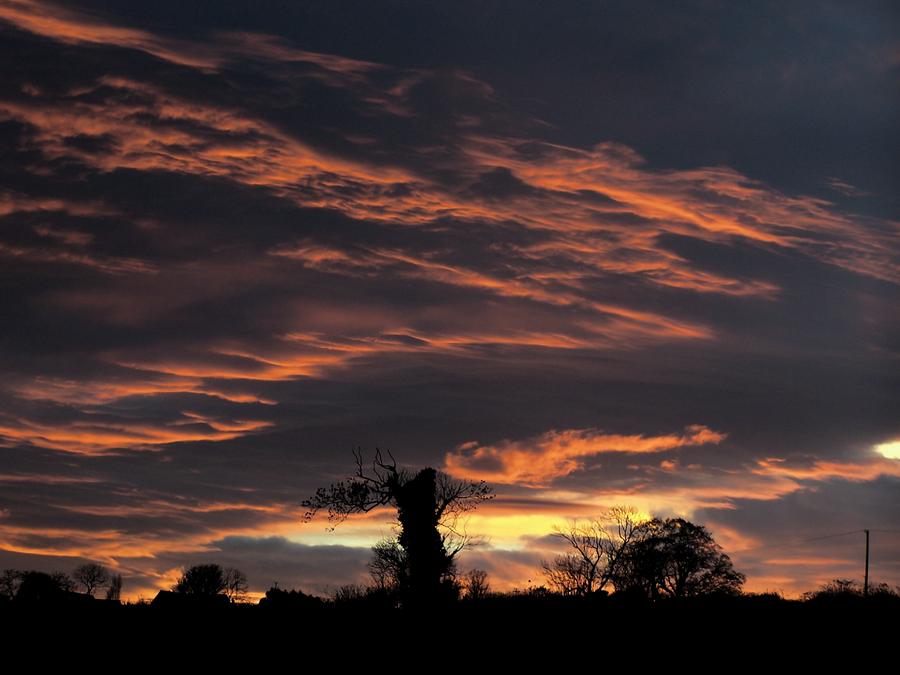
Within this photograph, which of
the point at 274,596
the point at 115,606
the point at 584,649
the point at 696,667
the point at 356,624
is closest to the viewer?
the point at 696,667

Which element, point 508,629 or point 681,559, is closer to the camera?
point 508,629

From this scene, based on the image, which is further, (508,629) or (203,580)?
(203,580)

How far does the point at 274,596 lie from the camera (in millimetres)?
56094

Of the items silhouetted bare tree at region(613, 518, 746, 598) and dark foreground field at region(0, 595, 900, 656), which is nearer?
dark foreground field at region(0, 595, 900, 656)

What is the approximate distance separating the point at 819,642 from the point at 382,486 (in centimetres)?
4024

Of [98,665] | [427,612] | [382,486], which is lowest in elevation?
Result: [98,665]

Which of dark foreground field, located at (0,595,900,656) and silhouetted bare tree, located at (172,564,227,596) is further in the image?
silhouetted bare tree, located at (172,564,227,596)

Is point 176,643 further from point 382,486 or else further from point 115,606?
point 382,486

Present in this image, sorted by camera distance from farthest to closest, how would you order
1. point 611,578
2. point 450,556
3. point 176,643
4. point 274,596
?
point 611,578 → point 450,556 → point 274,596 → point 176,643

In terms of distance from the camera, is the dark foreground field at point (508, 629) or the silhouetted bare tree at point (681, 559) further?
the silhouetted bare tree at point (681, 559)

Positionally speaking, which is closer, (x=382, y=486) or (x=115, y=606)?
(x=115, y=606)

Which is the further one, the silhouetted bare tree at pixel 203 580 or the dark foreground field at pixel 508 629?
the silhouetted bare tree at pixel 203 580

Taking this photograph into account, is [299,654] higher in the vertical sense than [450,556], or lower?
lower

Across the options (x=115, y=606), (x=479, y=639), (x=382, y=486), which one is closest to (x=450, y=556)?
(x=382, y=486)
